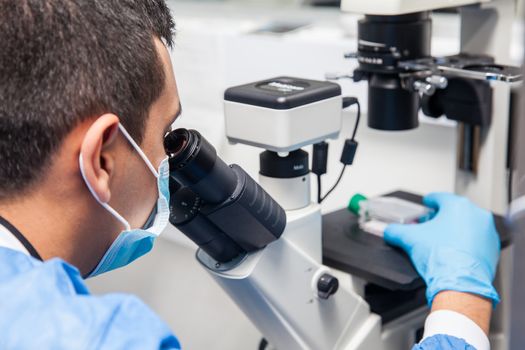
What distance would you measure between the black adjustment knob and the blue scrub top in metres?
0.49

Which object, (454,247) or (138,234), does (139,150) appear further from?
(454,247)

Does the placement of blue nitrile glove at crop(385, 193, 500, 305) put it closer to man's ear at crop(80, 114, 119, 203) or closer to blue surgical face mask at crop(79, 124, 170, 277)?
blue surgical face mask at crop(79, 124, 170, 277)

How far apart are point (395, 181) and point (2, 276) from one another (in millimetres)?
1336

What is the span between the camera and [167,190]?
98cm

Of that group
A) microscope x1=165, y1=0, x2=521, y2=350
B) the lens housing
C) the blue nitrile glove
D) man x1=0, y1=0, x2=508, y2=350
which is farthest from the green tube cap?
man x1=0, y1=0, x2=508, y2=350

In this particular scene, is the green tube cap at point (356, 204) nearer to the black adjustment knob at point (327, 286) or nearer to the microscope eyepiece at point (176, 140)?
the black adjustment knob at point (327, 286)

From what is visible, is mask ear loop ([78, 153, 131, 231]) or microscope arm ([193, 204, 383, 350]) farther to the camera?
microscope arm ([193, 204, 383, 350])

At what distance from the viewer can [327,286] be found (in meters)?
1.17

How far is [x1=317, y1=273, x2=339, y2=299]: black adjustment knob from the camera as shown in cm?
117

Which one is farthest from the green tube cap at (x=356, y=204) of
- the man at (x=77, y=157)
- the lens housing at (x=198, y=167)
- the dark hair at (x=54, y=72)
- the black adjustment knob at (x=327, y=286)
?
the dark hair at (x=54, y=72)

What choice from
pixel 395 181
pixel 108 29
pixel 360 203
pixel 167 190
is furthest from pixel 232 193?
pixel 395 181

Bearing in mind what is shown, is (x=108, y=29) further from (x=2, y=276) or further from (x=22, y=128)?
(x=2, y=276)

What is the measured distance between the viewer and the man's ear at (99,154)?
774 mm

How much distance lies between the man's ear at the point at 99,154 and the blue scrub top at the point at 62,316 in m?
0.11
